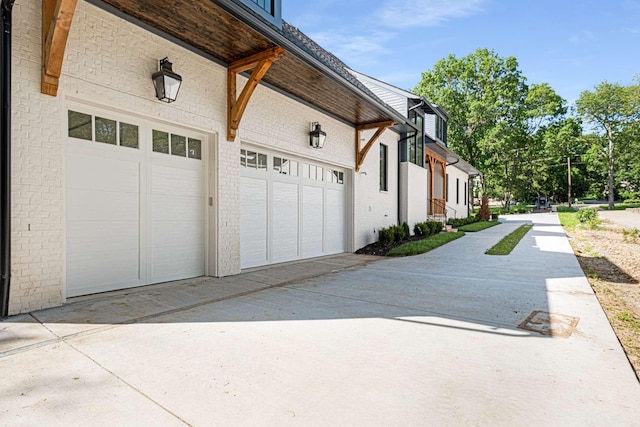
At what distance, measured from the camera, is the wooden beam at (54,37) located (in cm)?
358

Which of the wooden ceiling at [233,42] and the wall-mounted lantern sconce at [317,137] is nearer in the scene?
the wooden ceiling at [233,42]

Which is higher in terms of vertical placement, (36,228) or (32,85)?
(32,85)

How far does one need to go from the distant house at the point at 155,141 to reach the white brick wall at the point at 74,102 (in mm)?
14

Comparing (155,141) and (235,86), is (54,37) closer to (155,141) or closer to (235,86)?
(155,141)

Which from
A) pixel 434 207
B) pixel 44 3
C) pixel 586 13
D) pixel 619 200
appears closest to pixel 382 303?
pixel 44 3

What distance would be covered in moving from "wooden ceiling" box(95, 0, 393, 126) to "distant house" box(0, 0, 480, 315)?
29 mm

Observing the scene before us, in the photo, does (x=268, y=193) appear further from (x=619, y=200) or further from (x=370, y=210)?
(x=619, y=200)

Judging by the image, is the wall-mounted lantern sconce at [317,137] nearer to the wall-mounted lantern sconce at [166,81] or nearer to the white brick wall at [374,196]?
the white brick wall at [374,196]

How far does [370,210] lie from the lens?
35.9 ft

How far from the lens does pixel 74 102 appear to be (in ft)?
14.0

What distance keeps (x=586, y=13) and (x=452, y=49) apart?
22688mm

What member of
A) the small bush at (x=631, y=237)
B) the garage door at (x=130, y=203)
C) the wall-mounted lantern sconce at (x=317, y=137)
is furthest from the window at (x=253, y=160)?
the small bush at (x=631, y=237)

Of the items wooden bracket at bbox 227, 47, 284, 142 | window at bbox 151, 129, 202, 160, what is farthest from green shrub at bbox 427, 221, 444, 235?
window at bbox 151, 129, 202, 160

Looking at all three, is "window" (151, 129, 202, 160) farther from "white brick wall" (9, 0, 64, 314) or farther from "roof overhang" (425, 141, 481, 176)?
"roof overhang" (425, 141, 481, 176)
